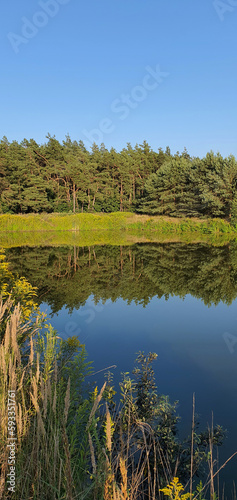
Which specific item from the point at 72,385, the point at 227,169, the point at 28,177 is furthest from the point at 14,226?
the point at 72,385

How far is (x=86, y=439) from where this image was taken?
7.30 feet

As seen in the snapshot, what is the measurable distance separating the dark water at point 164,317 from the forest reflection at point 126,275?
0.03 meters

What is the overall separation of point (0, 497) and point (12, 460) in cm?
21

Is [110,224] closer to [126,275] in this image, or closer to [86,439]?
[126,275]

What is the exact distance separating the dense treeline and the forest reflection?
18.8 m

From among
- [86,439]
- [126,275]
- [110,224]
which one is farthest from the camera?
[110,224]

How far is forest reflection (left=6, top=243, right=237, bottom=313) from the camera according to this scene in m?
9.38

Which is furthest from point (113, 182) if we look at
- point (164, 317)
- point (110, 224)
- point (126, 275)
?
point (164, 317)

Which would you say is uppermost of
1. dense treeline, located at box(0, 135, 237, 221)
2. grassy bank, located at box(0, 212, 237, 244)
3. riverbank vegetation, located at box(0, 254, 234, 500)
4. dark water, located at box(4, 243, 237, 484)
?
dense treeline, located at box(0, 135, 237, 221)

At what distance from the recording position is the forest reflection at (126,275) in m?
9.38

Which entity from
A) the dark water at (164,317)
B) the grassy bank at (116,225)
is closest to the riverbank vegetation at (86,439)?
the dark water at (164,317)

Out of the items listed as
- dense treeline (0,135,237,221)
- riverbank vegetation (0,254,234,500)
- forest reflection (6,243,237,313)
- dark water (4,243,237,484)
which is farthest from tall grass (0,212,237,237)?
riverbank vegetation (0,254,234,500)

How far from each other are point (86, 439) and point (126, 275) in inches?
397

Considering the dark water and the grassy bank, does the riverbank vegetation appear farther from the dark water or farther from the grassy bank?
the grassy bank
